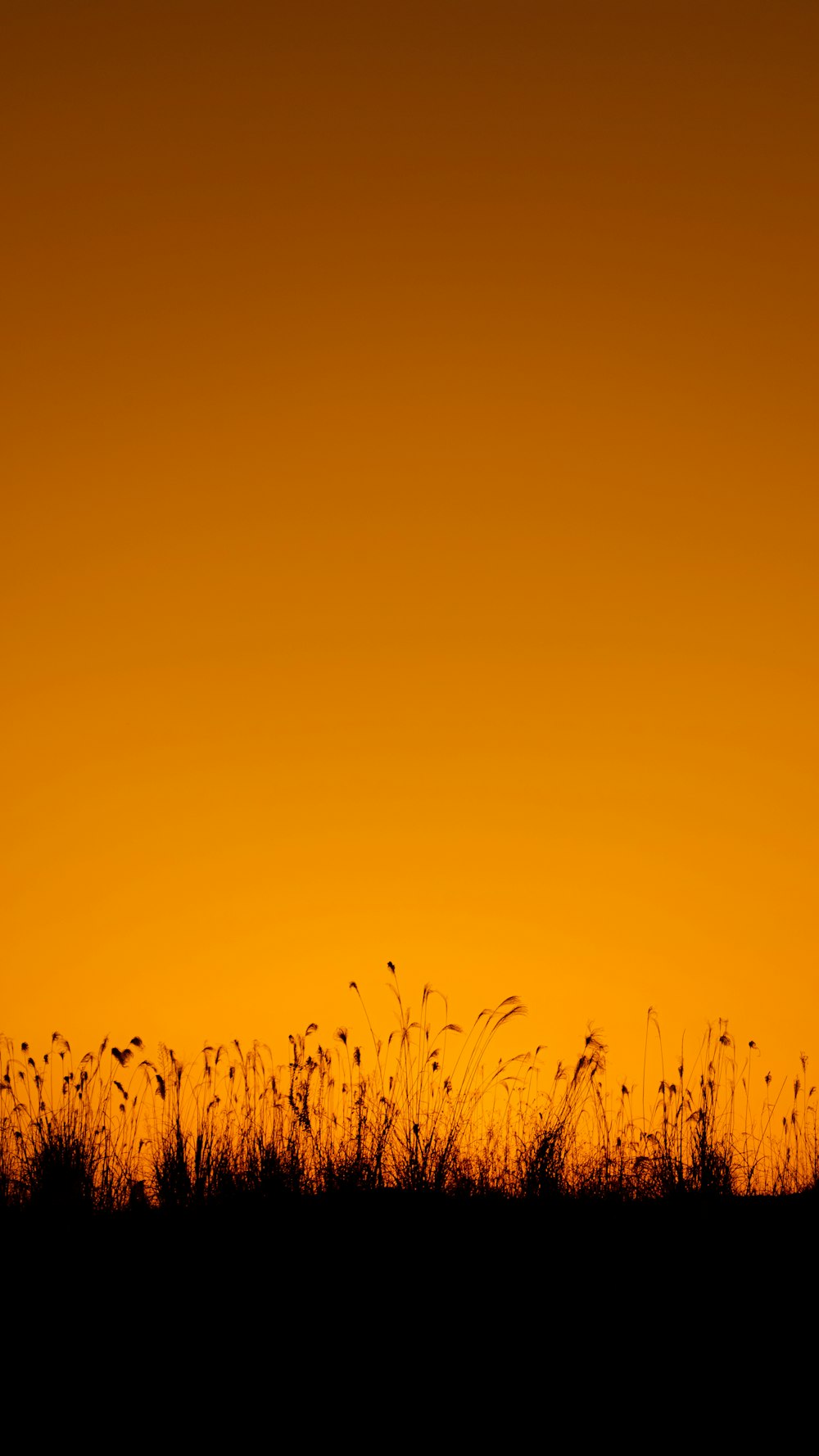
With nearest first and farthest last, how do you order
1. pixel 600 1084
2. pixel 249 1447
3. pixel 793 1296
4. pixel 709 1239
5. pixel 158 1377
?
pixel 249 1447, pixel 158 1377, pixel 793 1296, pixel 709 1239, pixel 600 1084

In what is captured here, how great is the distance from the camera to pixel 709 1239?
628cm

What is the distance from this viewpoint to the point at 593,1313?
5.13 m

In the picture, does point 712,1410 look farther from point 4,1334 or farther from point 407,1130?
point 407,1130

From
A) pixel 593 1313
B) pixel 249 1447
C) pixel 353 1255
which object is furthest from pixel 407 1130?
pixel 249 1447

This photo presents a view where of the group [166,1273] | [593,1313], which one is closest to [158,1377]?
[166,1273]

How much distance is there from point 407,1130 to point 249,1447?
3.14 meters

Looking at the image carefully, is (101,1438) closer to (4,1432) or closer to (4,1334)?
(4,1432)

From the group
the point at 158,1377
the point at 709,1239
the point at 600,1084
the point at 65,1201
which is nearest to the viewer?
the point at 158,1377

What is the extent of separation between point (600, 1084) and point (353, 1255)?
2871 millimetres

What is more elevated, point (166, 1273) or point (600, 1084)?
point (600, 1084)

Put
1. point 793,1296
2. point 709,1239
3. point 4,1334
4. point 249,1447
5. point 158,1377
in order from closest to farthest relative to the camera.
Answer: point 249,1447
point 158,1377
point 4,1334
point 793,1296
point 709,1239

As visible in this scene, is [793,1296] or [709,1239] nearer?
[793,1296]

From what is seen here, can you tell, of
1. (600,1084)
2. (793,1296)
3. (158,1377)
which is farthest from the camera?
(600,1084)

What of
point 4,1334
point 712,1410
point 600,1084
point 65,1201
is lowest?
point 712,1410
